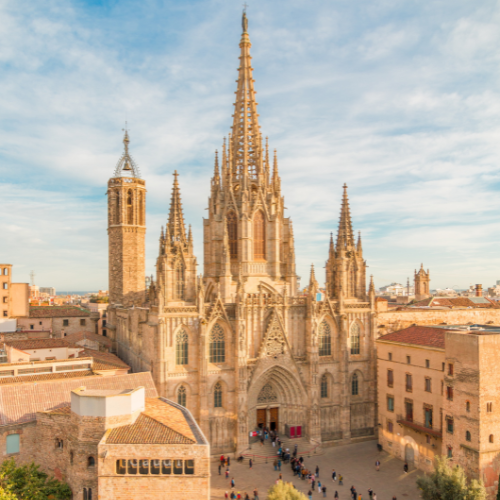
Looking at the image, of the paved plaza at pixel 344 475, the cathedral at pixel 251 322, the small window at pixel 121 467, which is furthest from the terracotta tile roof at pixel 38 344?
the small window at pixel 121 467

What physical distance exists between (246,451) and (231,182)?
25.7 metres

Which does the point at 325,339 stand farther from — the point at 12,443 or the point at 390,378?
the point at 12,443

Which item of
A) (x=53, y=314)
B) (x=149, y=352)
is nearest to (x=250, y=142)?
(x=149, y=352)

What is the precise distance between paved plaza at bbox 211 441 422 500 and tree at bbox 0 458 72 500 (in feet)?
38.5

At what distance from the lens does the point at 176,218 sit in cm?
4391

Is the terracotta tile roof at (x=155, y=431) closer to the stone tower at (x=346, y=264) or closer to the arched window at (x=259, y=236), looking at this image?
the arched window at (x=259, y=236)

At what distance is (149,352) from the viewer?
4188 centimetres

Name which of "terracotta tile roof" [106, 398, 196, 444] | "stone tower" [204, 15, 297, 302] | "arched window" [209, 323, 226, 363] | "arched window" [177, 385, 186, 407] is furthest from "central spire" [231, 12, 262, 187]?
"terracotta tile roof" [106, 398, 196, 444]

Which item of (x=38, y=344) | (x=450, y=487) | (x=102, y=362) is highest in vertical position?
(x=38, y=344)

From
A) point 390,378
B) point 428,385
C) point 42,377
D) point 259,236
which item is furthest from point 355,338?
point 42,377

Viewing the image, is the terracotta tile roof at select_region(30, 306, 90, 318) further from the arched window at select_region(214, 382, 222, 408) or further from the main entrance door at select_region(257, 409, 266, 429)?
the main entrance door at select_region(257, 409, 266, 429)

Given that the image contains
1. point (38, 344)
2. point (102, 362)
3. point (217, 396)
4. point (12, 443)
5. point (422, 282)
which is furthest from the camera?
point (422, 282)

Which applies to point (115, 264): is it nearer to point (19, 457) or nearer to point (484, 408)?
point (19, 457)

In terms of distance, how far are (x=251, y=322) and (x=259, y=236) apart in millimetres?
9162
